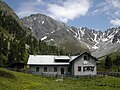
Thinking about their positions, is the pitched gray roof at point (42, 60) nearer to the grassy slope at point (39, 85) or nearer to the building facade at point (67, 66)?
the building facade at point (67, 66)

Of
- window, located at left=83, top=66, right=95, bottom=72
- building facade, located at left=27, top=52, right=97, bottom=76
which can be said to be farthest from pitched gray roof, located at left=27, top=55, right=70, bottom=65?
window, located at left=83, top=66, right=95, bottom=72

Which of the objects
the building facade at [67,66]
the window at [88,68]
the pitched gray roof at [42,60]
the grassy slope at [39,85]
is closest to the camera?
the grassy slope at [39,85]

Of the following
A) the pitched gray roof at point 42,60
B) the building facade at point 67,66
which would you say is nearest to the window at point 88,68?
the building facade at point 67,66

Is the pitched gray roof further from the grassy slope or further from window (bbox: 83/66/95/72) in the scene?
the grassy slope

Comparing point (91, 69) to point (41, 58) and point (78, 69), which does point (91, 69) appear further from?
point (41, 58)

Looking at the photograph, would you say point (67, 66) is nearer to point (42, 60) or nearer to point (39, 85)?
point (42, 60)

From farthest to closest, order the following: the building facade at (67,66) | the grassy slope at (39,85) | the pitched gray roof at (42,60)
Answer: the pitched gray roof at (42,60) < the building facade at (67,66) < the grassy slope at (39,85)

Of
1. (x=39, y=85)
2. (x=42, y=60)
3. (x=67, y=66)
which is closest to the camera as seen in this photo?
(x=39, y=85)

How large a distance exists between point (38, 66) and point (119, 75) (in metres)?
28.0

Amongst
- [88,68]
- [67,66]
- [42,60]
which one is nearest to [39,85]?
[67,66]

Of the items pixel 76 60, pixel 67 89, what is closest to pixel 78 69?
pixel 76 60

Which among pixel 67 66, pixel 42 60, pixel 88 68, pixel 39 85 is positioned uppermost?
pixel 42 60

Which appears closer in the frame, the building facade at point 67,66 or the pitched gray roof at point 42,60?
the building facade at point 67,66

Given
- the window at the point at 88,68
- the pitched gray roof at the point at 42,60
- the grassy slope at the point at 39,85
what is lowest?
the grassy slope at the point at 39,85
